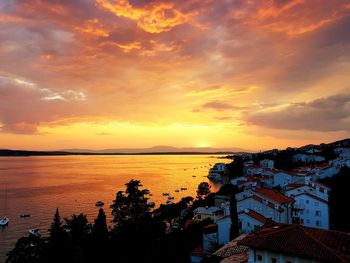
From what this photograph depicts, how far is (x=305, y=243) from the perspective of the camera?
62.3 ft

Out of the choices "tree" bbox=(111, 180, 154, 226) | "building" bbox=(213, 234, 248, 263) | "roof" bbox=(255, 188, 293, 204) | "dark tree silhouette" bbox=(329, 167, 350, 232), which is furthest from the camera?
"roof" bbox=(255, 188, 293, 204)

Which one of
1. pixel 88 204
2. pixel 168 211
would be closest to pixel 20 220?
pixel 88 204

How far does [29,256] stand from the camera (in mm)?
29500

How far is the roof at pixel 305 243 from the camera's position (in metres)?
17.9

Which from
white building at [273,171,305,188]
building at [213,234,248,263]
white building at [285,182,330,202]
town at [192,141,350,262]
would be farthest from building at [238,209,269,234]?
white building at [273,171,305,188]

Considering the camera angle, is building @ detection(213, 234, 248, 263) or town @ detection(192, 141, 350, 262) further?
building @ detection(213, 234, 248, 263)

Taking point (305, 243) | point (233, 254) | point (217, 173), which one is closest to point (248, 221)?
point (233, 254)

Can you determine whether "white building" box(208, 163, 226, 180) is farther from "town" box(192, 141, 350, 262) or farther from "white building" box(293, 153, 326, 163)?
"town" box(192, 141, 350, 262)

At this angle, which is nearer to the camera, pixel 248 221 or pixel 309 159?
pixel 248 221

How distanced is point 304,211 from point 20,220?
178 ft

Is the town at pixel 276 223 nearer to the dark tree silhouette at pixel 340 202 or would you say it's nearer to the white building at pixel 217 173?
the dark tree silhouette at pixel 340 202

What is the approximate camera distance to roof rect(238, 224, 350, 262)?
1794 cm

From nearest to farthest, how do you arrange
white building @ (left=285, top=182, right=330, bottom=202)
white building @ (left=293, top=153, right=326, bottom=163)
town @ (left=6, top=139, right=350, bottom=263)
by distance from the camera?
town @ (left=6, top=139, right=350, bottom=263) → white building @ (left=285, top=182, right=330, bottom=202) → white building @ (left=293, top=153, right=326, bottom=163)

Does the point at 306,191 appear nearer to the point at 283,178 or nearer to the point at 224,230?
the point at 224,230
